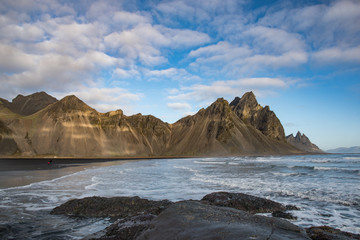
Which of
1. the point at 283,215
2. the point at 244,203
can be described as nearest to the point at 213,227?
the point at 283,215

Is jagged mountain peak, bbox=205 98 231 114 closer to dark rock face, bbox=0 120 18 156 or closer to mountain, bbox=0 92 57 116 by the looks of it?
mountain, bbox=0 92 57 116

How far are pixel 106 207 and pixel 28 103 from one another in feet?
537

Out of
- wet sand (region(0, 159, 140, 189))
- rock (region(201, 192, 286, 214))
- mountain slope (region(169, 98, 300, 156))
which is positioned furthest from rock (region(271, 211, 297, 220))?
mountain slope (region(169, 98, 300, 156))

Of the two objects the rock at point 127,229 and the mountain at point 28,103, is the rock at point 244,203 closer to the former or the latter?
the rock at point 127,229

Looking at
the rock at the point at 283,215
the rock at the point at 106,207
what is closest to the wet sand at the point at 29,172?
the rock at the point at 106,207

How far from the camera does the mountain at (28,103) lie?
143m

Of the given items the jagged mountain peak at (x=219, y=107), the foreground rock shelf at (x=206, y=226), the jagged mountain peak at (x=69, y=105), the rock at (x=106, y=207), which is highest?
the jagged mountain peak at (x=219, y=107)

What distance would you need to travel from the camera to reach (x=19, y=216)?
896cm

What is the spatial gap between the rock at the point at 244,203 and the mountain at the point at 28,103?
15756cm

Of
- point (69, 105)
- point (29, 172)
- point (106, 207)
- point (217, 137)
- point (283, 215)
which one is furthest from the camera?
point (217, 137)

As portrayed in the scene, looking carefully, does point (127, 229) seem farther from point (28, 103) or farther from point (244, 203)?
point (28, 103)

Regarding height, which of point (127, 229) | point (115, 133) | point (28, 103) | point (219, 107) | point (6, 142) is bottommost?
point (127, 229)

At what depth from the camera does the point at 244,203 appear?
10.3 m

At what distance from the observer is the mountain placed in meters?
143
